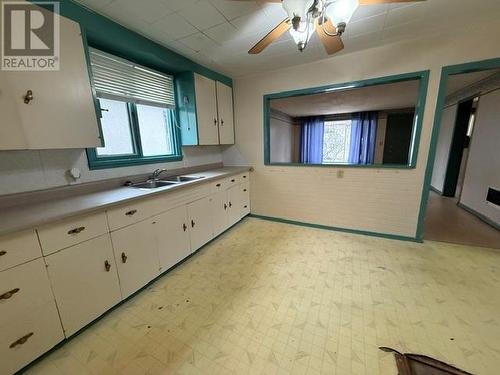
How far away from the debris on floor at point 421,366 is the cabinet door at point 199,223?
1983 millimetres

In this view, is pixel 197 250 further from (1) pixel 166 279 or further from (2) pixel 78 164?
(2) pixel 78 164

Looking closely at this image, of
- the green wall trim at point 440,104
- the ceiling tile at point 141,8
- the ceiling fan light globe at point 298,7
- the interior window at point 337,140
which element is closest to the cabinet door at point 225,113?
the ceiling tile at point 141,8

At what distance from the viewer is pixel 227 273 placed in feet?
6.95

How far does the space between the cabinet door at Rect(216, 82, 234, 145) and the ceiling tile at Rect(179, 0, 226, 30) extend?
49.2 inches

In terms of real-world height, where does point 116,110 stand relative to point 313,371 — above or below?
above

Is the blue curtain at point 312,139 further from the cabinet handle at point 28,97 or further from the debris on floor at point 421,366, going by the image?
the cabinet handle at point 28,97

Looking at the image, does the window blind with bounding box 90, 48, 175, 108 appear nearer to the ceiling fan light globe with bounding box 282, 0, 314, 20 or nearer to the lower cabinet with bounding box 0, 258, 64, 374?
the lower cabinet with bounding box 0, 258, 64, 374

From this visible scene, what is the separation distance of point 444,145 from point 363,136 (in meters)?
1.91

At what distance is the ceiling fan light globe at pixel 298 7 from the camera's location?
45.1 inches

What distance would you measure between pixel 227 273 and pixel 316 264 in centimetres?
98

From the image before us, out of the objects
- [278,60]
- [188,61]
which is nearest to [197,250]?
[188,61]

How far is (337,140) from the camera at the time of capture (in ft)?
22.1

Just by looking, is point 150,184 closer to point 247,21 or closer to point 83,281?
point 83,281

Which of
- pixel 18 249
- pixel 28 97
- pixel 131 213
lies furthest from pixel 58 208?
pixel 28 97
